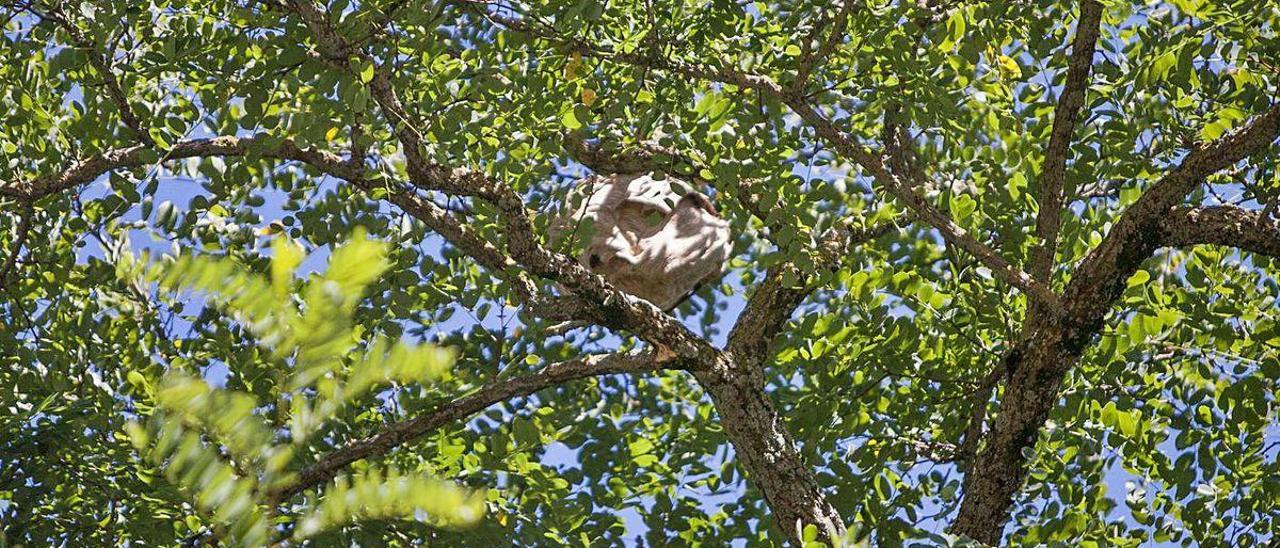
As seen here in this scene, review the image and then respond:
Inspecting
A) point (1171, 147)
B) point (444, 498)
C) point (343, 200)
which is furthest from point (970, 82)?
point (444, 498)

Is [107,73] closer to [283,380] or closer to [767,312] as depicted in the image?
[767,312]

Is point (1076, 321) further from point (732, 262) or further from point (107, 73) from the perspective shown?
point (107, 73)

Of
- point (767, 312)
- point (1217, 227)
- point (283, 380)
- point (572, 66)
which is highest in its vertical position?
point (572, 66)

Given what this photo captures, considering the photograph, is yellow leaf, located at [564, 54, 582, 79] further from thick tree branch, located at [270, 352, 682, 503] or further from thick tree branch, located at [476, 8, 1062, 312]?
thick tree branch, located at [270, 352, 682, 503]

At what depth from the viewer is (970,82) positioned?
3586mm

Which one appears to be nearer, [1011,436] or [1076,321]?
[1076,321]

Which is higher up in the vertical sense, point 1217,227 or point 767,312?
point 767,312

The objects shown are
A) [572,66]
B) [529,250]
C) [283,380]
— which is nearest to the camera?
[283,380]

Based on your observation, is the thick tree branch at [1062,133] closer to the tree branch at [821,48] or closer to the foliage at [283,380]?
the tree branch at [821,48]

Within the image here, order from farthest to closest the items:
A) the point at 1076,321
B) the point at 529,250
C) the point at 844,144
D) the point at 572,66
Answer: the point at 572,66
the point at 844,144
the point at 529,250
the point at 1076,321

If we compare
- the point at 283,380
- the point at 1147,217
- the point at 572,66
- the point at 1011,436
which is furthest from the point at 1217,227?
the point at 283,380

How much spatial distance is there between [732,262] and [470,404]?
919 millimetres

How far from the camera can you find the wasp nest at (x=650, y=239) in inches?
133

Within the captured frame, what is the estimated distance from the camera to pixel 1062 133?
3041mm
